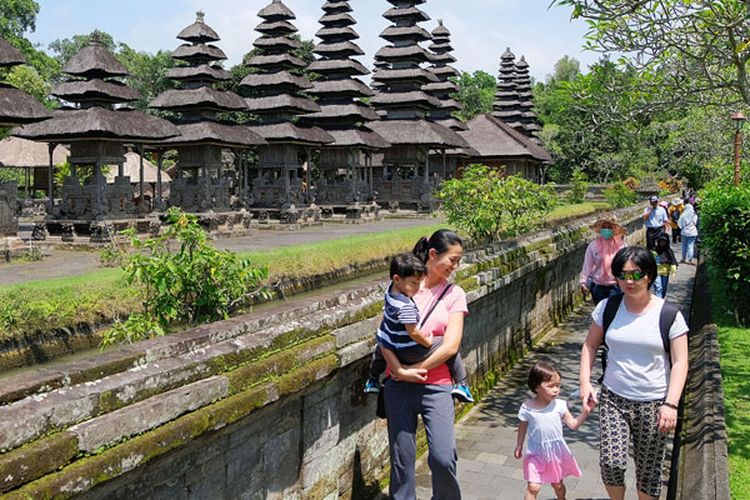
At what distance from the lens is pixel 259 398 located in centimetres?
366

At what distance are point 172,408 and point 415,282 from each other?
59.9 inches

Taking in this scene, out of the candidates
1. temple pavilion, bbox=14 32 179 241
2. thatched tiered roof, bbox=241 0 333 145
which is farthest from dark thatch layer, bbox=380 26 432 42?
temple pavilion, bbox=14 32 179 241

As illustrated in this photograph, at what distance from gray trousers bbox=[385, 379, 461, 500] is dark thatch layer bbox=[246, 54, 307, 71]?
2846 centimetres

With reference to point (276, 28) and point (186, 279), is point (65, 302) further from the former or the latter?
point (276, 28)

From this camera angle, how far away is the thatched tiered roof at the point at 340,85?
3422 cm

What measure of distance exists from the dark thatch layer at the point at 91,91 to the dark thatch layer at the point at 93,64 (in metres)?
0.24

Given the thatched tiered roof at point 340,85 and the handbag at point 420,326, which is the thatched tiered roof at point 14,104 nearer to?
the handbag at point 420,326

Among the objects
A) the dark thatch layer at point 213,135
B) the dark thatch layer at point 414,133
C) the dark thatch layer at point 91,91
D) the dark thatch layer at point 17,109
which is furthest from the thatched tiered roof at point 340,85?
the dark thatch layer at point 17,109

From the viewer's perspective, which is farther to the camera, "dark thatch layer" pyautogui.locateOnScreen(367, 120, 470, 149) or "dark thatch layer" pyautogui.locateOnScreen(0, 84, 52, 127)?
"dark thatch layer" pyautogui.locateOnScreen(367, 120, 470, 149)

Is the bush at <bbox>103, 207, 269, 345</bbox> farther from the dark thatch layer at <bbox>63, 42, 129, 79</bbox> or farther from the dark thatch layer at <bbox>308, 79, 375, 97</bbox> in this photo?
the dark thatch layer at <bbox>308, 79, 375, 97</bbox>

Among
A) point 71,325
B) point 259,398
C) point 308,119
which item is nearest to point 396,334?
point 259,398

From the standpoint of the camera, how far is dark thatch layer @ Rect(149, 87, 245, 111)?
26.5 meters

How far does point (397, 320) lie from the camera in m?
4.08

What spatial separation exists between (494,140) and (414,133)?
12.6m
